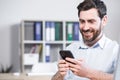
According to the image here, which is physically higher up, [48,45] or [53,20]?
[53,20]

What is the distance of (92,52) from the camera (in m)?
1.20

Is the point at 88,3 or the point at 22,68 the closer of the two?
the point at 88,3

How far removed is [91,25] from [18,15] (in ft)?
7.98

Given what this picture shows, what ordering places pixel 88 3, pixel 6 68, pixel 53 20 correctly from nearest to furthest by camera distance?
pixel 88 3
pixel 53 20
pixel 6 68

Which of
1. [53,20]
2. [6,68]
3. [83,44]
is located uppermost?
[53,20]

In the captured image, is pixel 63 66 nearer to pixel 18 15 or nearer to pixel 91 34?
pixel 91 34

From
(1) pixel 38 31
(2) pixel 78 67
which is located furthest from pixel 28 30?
(2) pixel 78 67

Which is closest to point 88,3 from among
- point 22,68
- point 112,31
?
point 22,68

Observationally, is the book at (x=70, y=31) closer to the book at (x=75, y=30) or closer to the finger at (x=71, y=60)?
the book at (x=75, y=30)

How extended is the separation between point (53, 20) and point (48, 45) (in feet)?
1.20

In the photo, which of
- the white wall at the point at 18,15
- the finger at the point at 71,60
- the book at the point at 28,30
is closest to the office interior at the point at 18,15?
the white wall at the point at 18,15

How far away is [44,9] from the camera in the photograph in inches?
138

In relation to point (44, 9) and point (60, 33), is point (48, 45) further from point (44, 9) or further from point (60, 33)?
point (44, 9)

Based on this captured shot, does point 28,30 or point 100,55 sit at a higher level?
point 28,30
